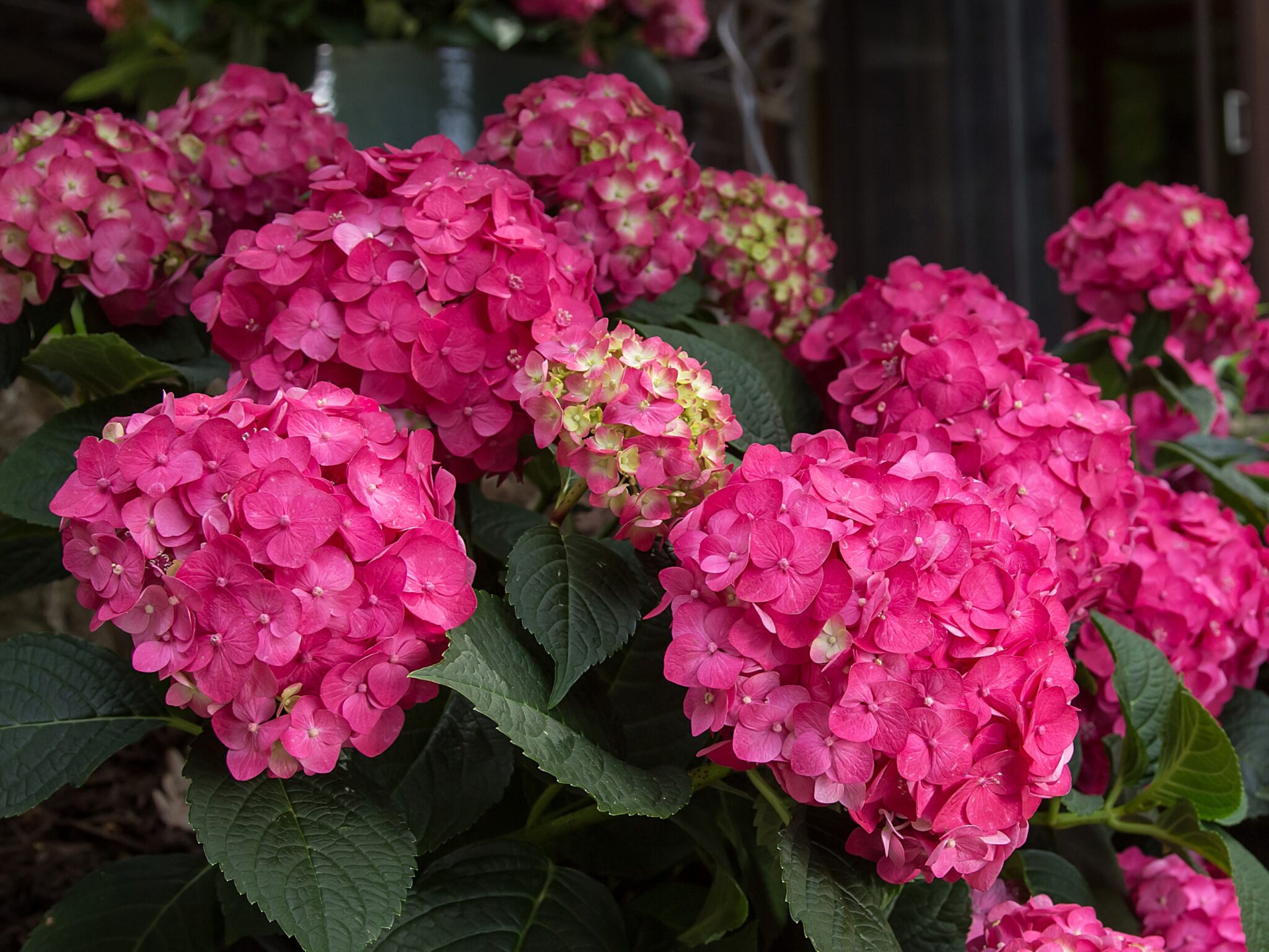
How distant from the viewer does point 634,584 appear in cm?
60

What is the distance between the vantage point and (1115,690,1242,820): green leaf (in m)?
0.67

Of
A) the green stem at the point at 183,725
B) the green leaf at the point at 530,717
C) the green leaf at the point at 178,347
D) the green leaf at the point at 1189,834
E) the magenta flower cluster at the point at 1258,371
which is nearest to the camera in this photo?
the green leaf at the point at 530,717

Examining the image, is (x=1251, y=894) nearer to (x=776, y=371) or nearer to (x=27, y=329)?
(x=776, y=371)

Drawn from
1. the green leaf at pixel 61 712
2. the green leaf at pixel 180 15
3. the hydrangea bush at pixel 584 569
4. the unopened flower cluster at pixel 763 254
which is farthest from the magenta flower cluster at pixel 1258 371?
the green leaf at pixel 180 15

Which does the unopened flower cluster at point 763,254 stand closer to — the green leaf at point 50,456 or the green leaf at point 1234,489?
the green leaf at point 1234,489

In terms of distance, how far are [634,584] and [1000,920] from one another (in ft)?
0.92

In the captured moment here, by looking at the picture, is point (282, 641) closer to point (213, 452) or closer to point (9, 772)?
point (213, 452)

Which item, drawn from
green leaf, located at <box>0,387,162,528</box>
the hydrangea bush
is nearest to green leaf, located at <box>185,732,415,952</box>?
the hydrangea bush

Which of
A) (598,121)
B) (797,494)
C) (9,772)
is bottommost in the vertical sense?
(9,772)

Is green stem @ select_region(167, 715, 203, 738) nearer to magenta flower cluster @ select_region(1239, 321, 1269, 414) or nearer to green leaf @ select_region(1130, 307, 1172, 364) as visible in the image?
green leaf @ select_region(1130, 307, 1172, 364)

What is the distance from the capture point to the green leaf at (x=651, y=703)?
2.20 ft

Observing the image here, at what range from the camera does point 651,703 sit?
0.69 m

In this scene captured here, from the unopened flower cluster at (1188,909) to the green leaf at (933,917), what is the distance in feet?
0.64

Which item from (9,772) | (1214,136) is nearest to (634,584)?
(9,772)
